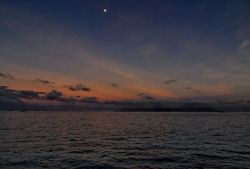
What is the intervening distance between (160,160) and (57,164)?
12.2 m

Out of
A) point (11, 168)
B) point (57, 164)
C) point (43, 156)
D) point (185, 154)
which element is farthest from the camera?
point (185, 154)

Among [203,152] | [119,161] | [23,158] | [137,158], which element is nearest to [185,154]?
[203,152]

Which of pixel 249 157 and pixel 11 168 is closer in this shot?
pixel 11 168

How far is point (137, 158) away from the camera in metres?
25.9

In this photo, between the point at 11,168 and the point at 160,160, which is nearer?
the point at 11,168

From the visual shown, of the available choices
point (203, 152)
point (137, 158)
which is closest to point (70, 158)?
point (137, 158)

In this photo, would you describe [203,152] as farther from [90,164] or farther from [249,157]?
[90,164]

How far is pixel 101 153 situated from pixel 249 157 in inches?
782

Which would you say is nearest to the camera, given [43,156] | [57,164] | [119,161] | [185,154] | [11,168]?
[11,168]

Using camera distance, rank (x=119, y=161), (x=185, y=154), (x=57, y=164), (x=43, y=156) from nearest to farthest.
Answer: (x=57, y=164) → (x=119, y=161) → (x=43, y=156) → (x=185, y=154)

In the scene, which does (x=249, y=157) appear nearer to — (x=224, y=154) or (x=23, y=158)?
(x=224, y=154)

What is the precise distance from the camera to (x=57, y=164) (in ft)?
75.3

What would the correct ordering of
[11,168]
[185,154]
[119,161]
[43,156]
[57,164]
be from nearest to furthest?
1. [11,168]
2. [57,164]
3. [119,161]
4. [43,156]
5. [185,154]

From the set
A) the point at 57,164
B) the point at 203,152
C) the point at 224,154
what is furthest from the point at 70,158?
the point at 224,154
